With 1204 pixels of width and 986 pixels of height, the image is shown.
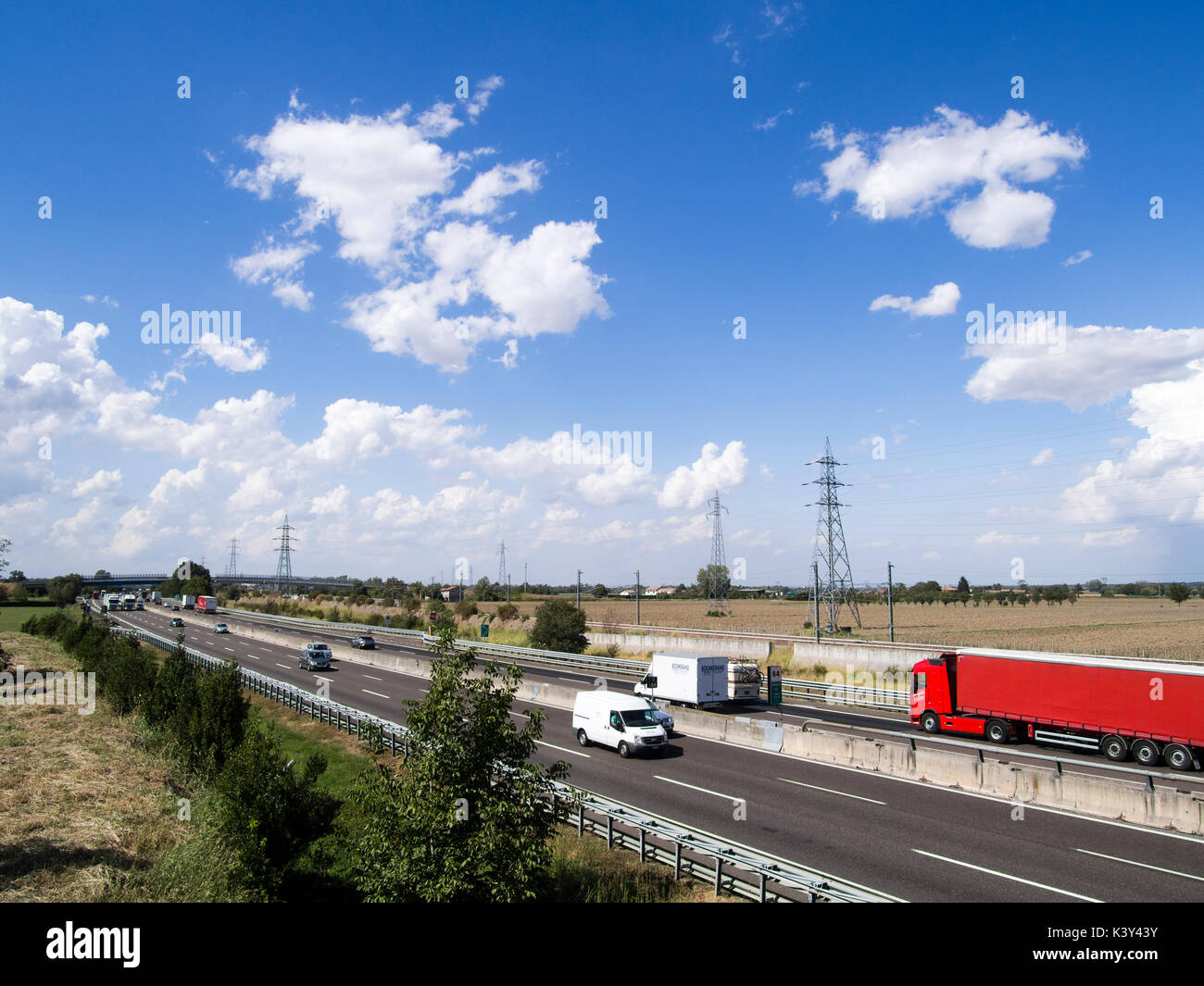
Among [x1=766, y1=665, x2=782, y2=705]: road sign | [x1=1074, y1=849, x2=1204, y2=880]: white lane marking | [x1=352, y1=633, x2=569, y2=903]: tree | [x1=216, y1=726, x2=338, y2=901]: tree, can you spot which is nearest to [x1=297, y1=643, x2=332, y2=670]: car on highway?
[x1=766, y1=665, x2=782, y2=705]: road sign

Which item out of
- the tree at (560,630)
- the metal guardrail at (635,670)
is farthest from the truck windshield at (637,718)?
the tree at (560,630)

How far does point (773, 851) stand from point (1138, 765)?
16240 millimetres

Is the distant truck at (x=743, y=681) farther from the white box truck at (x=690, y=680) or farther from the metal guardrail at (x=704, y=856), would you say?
the metal guardrail at (x=704, y=856)

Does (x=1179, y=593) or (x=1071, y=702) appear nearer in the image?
(x=1071, y=702)

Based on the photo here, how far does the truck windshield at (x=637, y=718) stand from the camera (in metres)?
25.0

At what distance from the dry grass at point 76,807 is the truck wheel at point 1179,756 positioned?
29.2 metres

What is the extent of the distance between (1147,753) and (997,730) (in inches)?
186

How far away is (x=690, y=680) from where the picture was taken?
33.6 metres

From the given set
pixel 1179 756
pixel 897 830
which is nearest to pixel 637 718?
pixel 897 830

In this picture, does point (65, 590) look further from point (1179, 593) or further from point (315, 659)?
point (1179, 593)

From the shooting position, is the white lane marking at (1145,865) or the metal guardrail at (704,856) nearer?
the metal guardrail at (704,856)

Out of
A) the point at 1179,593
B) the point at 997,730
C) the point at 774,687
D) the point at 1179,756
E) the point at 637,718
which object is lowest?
the point at 1179,593
